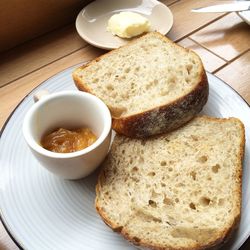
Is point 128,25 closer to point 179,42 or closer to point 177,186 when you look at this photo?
point 179,42

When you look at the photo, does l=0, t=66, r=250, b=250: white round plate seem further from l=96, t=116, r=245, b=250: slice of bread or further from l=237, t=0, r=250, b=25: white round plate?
l=237, t=0, r=250, b=25: white round plate

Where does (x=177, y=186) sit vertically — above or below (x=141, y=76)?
below

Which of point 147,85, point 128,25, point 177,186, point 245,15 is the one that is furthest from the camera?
point 245,15

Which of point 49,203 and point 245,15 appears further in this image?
point 245,15

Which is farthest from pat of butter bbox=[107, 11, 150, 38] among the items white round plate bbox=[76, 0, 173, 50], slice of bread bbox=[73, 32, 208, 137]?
slice of bread bbox=[73, 32, 208, 137]

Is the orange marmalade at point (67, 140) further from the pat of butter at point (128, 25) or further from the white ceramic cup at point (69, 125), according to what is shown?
the pat of butter at point (128, 25)

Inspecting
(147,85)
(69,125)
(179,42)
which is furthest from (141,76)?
(179,42)

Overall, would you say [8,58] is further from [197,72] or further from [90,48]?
[197,72]
